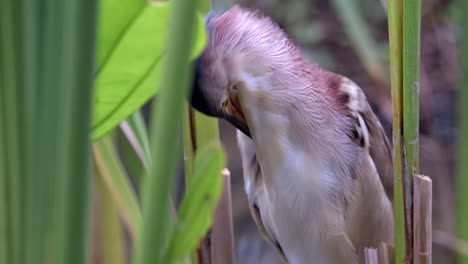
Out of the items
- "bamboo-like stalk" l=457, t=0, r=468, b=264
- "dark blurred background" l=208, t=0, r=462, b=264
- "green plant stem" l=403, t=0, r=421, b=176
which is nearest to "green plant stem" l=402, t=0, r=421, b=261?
"green plant stem" l=403, t=0, r=421, b=176

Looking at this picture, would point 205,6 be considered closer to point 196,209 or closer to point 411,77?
point 411,77

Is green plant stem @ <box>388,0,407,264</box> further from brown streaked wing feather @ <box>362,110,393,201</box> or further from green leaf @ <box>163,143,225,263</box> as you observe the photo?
brown streaked wing feather @ <box>362,110,393,201</box>

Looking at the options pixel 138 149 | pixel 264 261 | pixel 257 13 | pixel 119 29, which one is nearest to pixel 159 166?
pixel 119 29

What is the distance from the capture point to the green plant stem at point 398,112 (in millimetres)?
500

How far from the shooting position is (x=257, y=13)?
2.54 feet

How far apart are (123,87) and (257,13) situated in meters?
0.36

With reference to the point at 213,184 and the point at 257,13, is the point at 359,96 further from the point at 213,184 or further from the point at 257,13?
the point at 213,184

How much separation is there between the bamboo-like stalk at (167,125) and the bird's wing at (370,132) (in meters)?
0.61

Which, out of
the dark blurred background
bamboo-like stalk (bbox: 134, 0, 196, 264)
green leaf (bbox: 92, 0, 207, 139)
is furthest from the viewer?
the dark blurred background

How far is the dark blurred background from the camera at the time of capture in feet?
5.95

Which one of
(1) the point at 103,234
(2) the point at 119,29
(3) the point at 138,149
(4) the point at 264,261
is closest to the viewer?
(2) the point at 119,29

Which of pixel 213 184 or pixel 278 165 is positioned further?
pixel 278 165

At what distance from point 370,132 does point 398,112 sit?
365 millimetres

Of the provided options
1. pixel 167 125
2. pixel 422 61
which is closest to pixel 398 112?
pixel 167 125
